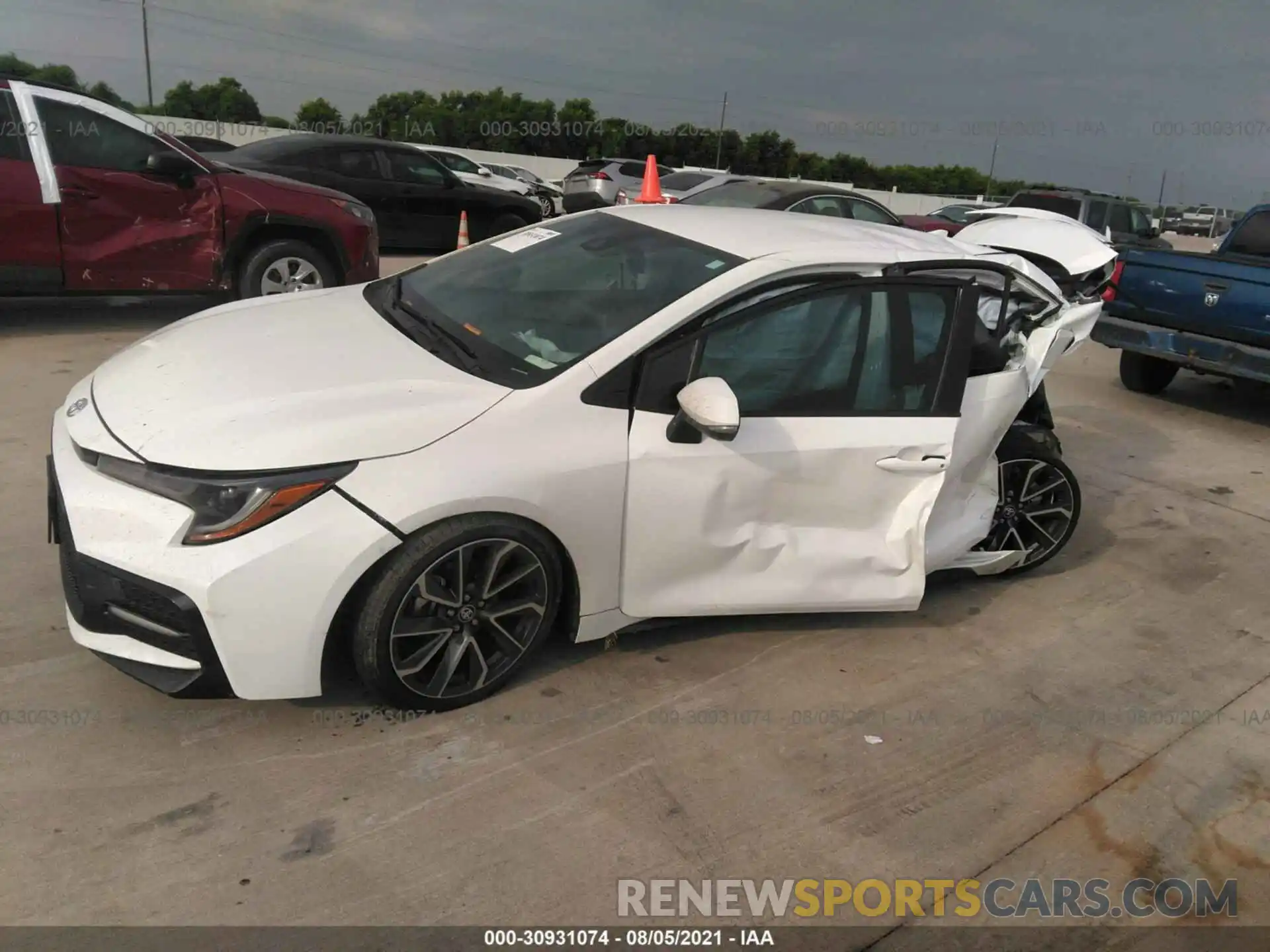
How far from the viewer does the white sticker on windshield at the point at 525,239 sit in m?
4.00

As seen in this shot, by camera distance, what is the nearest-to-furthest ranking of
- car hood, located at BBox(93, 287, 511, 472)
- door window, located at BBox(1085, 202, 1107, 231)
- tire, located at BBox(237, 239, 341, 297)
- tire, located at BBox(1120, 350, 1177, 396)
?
car hood, located at BBox(93, 287, 511, 472) < tire, located at BBox(237, 239, 341, 297) < tire, located at BBox(1120, 350, 1177, 396) < door window, located at BBox(1085, 202, 1107, 231)

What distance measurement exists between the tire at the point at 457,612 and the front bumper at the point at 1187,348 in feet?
16.3

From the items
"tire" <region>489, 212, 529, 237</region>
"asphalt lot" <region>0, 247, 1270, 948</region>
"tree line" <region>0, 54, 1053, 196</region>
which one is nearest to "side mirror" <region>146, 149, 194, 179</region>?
"asphalt lot" <region>0, 247, 1270, 948</region>

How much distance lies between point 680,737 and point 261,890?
133cm

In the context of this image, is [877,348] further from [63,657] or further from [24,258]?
[24,258]

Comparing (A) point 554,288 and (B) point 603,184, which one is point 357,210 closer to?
(A) point 554,288

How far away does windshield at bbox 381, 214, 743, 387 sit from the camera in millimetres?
3217

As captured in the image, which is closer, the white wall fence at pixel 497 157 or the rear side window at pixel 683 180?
the rear side window at pixel 683 180

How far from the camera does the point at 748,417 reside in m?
3.27

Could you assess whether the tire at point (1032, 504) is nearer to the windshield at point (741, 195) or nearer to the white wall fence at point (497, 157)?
the windshield at point (741, 195)

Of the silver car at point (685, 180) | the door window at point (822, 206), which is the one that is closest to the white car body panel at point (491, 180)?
the silver car at point (685, 180)

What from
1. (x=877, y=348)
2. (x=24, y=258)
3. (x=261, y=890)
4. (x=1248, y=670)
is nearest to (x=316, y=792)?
(x=261, y=890)

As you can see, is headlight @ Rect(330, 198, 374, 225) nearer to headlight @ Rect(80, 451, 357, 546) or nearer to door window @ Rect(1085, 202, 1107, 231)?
headlight @ Rect(80, 451, 357, 546)

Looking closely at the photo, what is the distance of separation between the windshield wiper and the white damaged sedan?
0.01 metres
